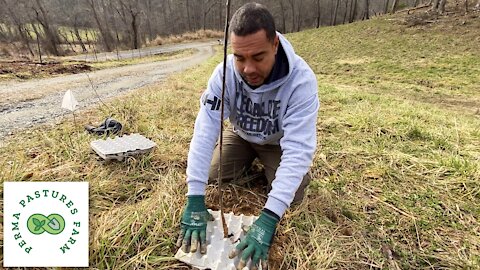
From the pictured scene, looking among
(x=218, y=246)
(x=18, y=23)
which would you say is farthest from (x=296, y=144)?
(x=18, y=23)

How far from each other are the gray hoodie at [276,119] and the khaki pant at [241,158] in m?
0.21

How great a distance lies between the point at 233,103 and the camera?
1.74 meters

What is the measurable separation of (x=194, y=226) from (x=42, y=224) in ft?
2.04

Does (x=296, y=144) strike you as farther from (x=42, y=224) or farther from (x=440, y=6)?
(x=440, y=6)

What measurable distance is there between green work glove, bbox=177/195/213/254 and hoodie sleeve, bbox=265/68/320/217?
12.1 inches

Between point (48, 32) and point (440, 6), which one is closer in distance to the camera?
point (440, 6)

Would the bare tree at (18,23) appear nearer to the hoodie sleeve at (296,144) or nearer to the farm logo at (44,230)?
the farm logo at (44,230)

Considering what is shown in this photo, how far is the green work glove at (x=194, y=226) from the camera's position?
1.32 meters

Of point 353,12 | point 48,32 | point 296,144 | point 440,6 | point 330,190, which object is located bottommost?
point 330,190

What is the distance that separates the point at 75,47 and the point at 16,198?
2764 cm

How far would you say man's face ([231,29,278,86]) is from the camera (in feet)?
4.39

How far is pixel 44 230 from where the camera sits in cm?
126

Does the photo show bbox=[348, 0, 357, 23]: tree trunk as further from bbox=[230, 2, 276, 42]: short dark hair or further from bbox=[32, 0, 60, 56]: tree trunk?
bbox=[230, 2, 276, 42]: short dark hair

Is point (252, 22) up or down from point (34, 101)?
up
